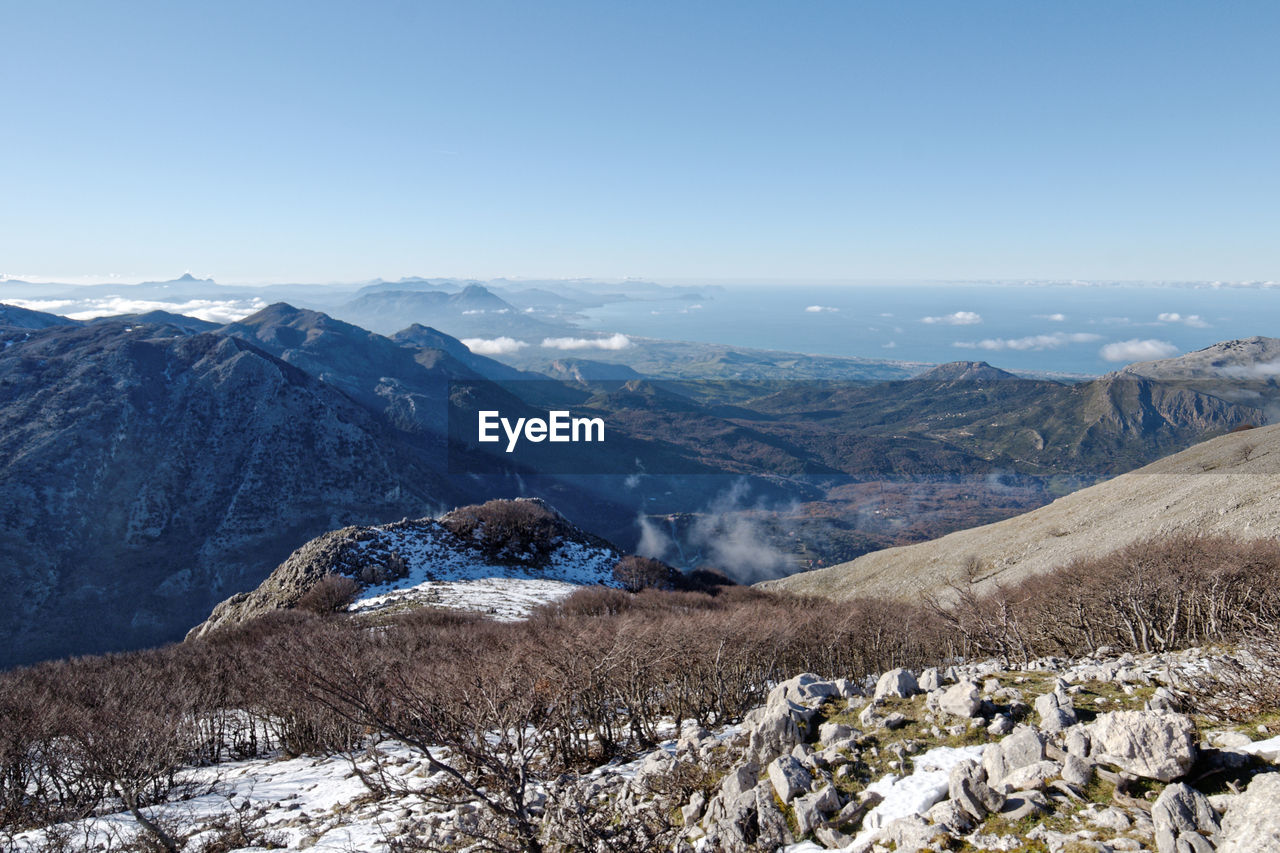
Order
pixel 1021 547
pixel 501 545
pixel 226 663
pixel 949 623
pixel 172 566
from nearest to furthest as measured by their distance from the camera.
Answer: pixel 949 623 → pixel 226 663 → pixel 1021 547 → pixel 501 545 → pixel 172 566

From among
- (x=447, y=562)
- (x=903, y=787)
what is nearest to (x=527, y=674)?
(x=903, y=787)

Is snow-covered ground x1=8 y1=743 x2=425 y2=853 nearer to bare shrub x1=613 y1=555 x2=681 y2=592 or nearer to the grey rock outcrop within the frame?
the grey rock outcrop

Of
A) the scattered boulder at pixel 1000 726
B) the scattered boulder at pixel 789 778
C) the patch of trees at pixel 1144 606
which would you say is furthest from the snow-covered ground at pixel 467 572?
the scattered boulder at pixel 1000 726

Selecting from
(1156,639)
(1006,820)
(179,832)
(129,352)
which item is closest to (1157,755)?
(1006,820)

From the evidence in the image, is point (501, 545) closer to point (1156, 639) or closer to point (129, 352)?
point (1156, 639)

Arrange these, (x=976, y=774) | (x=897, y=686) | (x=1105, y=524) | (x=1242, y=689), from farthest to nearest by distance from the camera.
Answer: (x=1105, y=524)
(x=897, y=686)
(x=1242, y=689)
(x=976, y=774)

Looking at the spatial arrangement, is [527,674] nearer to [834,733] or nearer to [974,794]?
[834,733]

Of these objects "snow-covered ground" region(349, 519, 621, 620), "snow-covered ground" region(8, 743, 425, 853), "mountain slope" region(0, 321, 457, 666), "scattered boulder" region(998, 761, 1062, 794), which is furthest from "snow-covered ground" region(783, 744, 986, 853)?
"mountain slope" region(0, 321, 457, 666)
